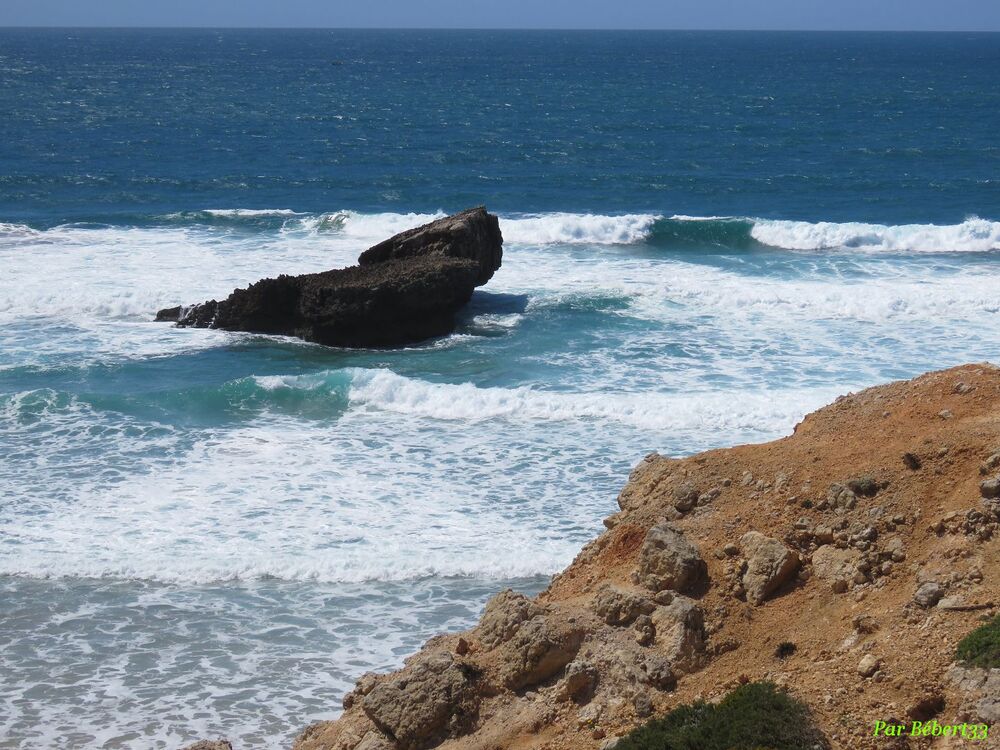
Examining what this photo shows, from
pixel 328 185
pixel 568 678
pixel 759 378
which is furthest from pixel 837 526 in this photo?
pixel 328 185

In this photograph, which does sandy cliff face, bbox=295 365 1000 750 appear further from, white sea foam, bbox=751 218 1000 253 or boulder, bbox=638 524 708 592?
white sea foam, bbox=751 218 1000 253

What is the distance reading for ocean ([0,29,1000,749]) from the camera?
14039mm

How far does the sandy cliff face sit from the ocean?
3.51m

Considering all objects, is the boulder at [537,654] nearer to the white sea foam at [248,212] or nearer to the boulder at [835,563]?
the boulder at [835,563]

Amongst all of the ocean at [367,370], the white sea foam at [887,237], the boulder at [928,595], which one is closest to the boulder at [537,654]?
the boulder at [928,595]

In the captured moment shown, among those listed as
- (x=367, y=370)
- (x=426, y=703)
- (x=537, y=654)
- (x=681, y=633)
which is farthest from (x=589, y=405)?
(x=426, y=703)

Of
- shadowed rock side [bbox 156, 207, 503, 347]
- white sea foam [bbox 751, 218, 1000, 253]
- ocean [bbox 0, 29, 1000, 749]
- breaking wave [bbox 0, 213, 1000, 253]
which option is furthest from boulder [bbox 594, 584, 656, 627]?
Answer: white sea foam [bbox 751, 218, 1000, 253]

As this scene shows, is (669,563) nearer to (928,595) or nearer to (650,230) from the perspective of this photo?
(928,595)

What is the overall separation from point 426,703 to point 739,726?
2378 millimetres

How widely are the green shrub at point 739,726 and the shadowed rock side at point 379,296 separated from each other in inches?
793

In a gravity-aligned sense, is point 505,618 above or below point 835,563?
below

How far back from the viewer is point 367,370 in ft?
Result: 78.7

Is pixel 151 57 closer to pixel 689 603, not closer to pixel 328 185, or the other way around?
pixel 328 185

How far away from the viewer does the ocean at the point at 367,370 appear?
14.0m
